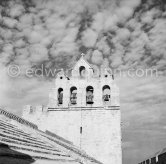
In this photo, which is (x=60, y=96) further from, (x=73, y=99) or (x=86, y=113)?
(x=86, y=113)

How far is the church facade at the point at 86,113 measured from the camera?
669 inches

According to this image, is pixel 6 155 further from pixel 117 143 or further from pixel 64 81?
pixel 64 81

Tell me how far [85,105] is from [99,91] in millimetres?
1496

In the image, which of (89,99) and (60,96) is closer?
(89,99)

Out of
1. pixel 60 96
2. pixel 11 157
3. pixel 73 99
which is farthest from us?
pixel 60 96

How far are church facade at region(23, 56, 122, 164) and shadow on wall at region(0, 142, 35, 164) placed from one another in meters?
12.4

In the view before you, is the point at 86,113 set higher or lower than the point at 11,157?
higher

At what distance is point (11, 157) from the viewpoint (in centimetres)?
447

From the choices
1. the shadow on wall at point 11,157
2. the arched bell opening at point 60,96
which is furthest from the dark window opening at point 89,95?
the shadow on wall at point 11,157

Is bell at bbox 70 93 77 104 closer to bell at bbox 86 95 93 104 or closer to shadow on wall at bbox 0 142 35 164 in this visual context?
bell at bbox 86 95 93 104

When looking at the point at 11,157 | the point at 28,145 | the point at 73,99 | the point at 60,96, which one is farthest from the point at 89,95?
the point at 11,157

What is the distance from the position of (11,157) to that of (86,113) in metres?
13.4

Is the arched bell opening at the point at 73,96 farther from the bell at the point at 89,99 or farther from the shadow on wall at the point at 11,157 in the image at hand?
the shadow on wall at the point at 11,157

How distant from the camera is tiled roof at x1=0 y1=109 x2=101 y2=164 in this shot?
514cm
